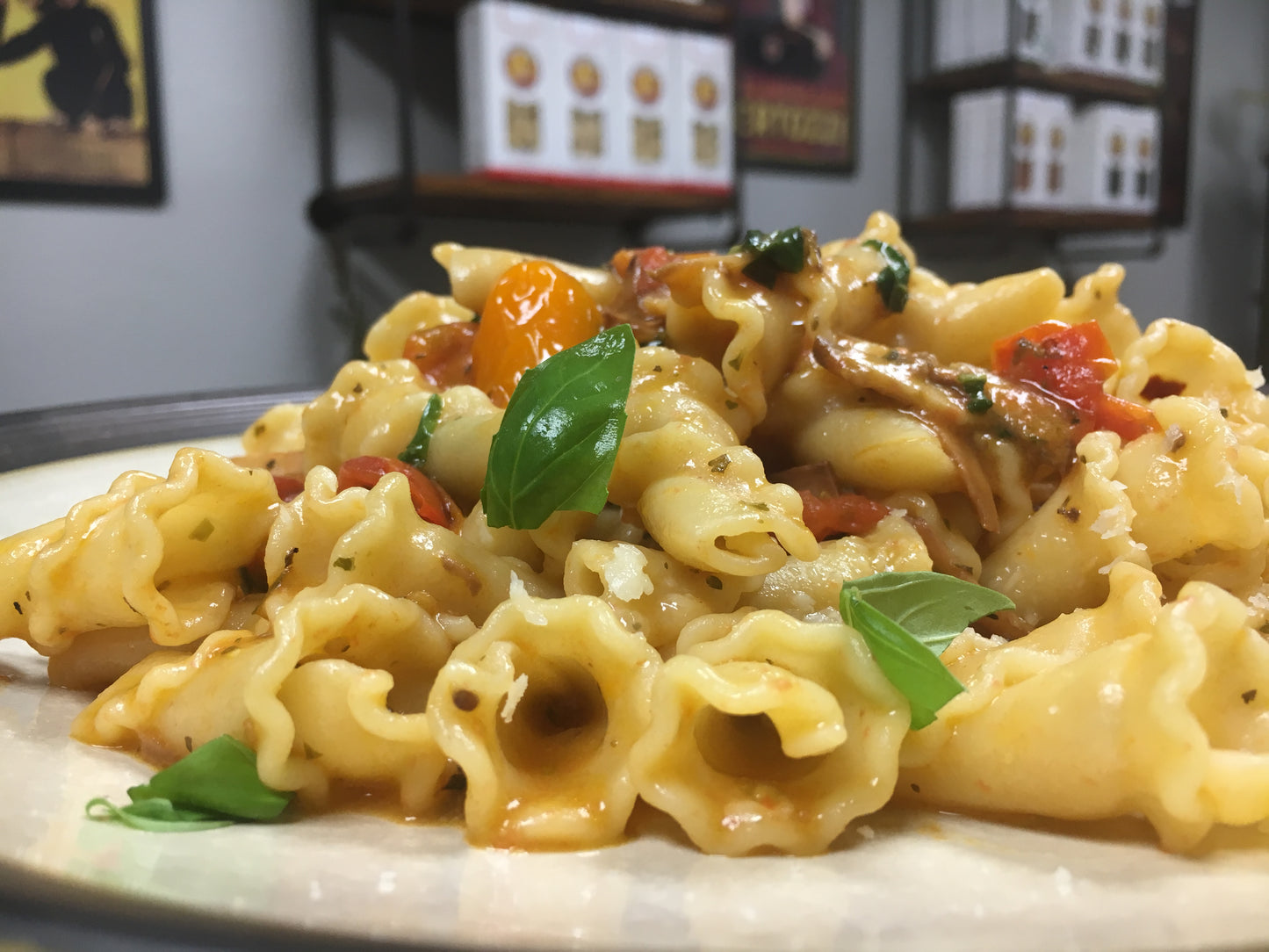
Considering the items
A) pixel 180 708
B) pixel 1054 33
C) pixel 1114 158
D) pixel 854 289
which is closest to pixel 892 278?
pixel 854 289

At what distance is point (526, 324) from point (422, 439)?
0.95 feet

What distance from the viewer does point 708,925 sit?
93 cm

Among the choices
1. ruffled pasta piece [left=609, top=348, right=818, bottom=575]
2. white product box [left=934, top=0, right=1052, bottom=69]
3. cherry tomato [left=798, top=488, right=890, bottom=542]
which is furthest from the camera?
white product box [left=934, top=0, right=1052, bottom=69]

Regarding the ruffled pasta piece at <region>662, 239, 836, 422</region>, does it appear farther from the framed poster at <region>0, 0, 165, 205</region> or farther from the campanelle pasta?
the framed poster at <region>0, 0, 165, 205</region>

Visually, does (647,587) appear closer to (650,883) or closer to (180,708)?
(650,883)

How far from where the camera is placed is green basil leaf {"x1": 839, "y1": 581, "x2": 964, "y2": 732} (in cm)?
116

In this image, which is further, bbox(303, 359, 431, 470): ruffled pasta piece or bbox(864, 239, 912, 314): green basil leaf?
bbox(864, 239, 912, 314): green basil leaf

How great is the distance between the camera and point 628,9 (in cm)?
574

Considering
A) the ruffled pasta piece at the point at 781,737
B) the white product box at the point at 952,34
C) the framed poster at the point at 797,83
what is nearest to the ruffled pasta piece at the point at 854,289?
the ruffled pasta piece at the point at 781,737

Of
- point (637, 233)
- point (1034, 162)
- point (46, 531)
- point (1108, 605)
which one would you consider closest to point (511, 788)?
point (1108, 605)

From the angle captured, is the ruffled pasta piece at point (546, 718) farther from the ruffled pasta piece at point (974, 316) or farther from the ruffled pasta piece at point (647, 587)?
the ruffled pasta piece at point (974, 316)

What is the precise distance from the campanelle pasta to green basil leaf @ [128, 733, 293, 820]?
0.09ft

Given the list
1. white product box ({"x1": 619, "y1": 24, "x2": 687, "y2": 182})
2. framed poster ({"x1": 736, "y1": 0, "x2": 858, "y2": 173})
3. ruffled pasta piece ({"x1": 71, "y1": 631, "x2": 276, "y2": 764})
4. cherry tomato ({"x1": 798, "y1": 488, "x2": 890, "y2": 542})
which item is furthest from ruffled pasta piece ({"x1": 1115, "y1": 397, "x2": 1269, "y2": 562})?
framed poster ({"x1": 736, "y1": 0, "x2": 858, "y2": 173})

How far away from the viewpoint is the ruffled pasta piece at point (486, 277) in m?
2.04
